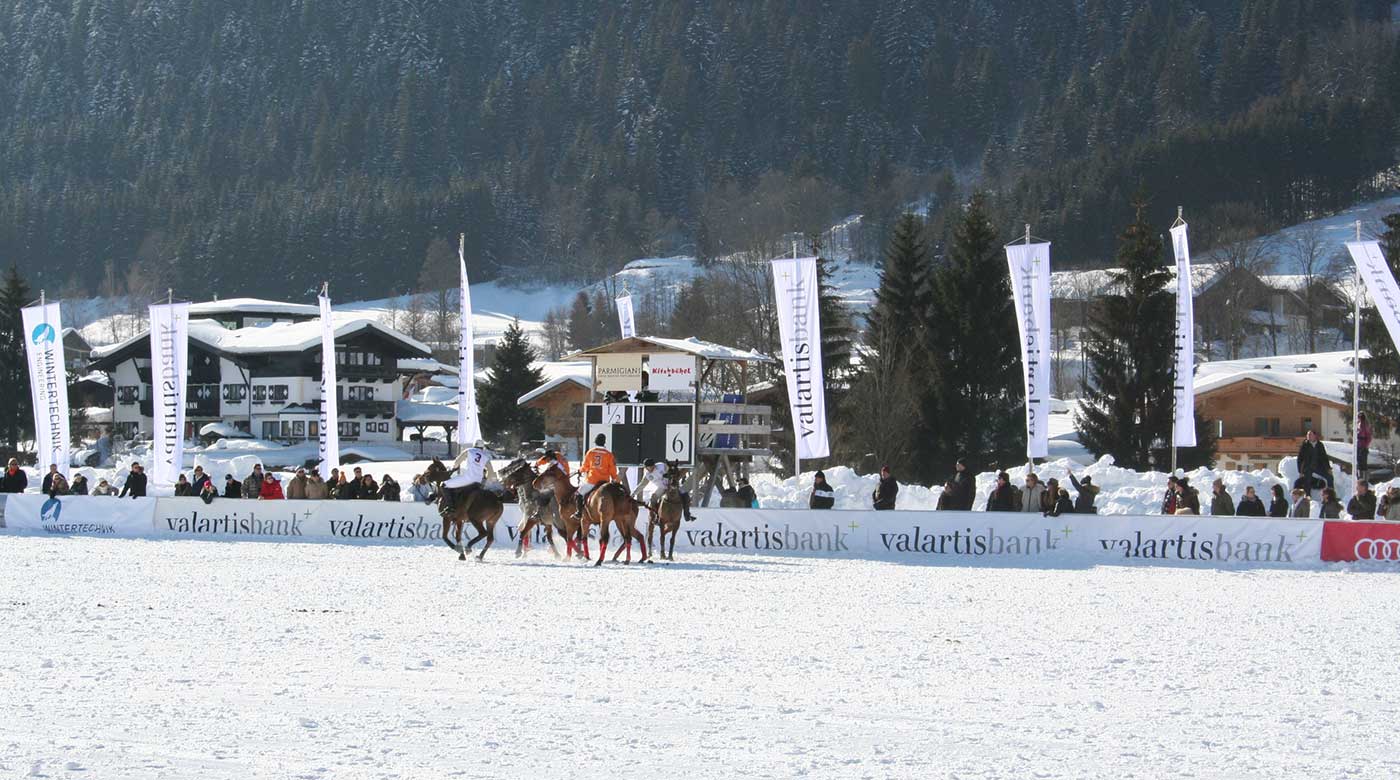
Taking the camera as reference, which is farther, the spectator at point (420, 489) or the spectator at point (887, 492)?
the spectator at point (420, 489)

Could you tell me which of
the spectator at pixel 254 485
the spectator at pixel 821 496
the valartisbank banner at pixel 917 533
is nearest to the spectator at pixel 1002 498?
the valartisbank banner at pixel 917 533

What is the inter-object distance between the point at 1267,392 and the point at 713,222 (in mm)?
135450

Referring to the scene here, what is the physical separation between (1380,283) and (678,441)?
12.1 meters

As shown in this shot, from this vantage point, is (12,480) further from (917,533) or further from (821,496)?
(917,533)

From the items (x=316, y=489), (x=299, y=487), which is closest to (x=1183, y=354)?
(x=316, y=489)

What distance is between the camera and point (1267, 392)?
55.4 m

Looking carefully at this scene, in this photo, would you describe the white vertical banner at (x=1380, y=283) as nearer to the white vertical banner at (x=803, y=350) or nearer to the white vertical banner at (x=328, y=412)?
the white vertical banner at (x=803, y=350)

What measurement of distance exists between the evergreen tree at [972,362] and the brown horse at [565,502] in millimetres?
25053

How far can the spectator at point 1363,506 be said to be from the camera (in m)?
23.0

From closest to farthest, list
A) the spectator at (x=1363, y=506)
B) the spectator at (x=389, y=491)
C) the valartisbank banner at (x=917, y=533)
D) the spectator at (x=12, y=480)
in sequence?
the valartisbank banner at (x=917, y=533)
the spectator at (x=1363, y=506)
the spectator at (x=389, y=491)
the spectator at (x=12, y=480)

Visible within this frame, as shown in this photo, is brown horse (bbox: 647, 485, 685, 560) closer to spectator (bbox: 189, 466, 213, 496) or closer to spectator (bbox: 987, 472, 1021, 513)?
spectator (bbox: 987, 472, 1021, 513)

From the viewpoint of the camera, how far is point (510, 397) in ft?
219

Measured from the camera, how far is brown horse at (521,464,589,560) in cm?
2086

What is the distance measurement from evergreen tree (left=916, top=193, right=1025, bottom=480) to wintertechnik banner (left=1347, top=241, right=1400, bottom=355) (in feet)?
66.4
